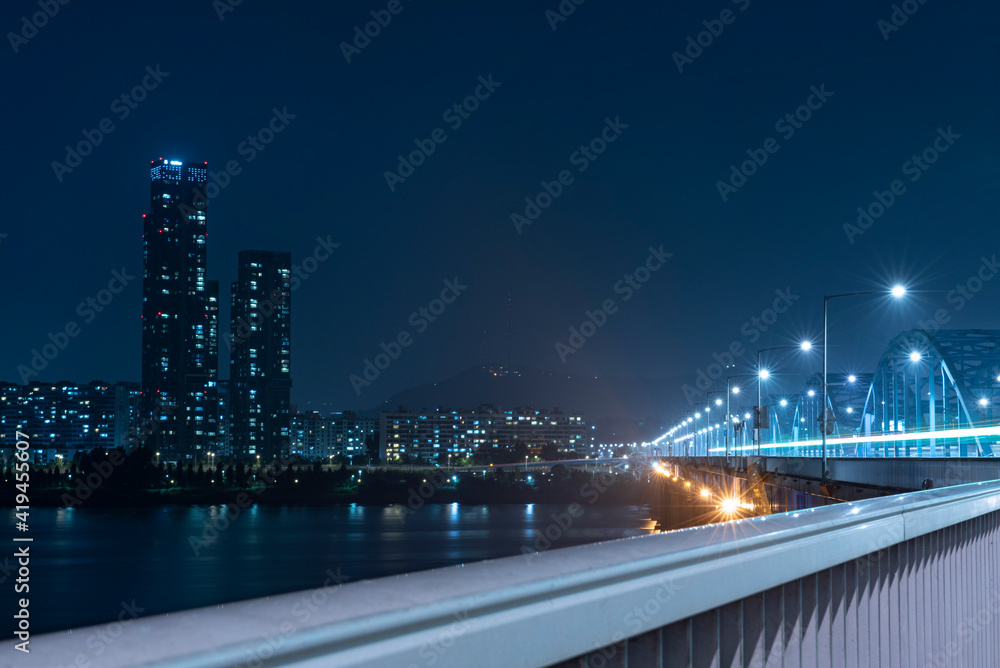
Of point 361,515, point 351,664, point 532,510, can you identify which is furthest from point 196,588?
point 351,664

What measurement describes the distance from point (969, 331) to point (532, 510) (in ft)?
275

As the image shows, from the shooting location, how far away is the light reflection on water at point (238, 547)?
73688 millimetres

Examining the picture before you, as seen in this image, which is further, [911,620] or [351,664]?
[911,620]

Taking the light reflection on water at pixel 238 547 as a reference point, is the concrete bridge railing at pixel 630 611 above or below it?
above

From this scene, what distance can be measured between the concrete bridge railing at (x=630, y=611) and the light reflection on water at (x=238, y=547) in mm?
46199

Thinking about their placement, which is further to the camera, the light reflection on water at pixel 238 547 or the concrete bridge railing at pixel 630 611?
the light reflection on water at pixel 238 547

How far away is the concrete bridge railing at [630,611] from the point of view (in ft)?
Result: 4.93

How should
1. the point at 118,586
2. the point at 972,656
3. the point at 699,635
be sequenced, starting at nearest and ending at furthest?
the point at 699,635 < the point at 972,656 < the point at 118,586

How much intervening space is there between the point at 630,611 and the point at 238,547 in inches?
4226

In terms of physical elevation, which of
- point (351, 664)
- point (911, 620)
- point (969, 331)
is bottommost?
point (911, 620)

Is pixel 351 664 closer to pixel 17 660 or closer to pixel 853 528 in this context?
pixel 17 660

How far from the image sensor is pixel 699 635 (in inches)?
110

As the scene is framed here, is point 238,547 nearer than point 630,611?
No

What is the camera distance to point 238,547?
103 m
